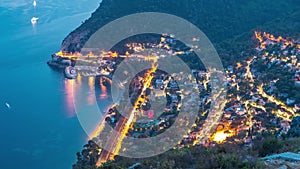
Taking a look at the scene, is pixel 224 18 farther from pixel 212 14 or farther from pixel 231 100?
pixel 231 100

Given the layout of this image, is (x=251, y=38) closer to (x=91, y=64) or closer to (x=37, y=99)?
(x=91, y=64)

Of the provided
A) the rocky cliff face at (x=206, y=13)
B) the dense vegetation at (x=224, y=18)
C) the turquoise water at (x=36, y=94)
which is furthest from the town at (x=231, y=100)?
the rocky cliff face at (x=206, y=13)

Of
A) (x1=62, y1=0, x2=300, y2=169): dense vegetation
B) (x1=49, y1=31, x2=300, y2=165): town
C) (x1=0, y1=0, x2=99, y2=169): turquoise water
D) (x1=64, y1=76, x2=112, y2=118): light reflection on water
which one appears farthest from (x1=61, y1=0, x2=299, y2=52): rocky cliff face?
(x1=64, y1=76, x2=112, y2=118): light reflection on water

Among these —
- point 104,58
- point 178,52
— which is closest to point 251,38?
point 178,52

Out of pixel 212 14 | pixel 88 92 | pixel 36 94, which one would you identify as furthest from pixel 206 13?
pixel 36 94

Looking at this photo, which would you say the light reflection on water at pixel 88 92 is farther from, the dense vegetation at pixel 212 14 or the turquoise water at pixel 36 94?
the dense vegetation at pixel 212 14

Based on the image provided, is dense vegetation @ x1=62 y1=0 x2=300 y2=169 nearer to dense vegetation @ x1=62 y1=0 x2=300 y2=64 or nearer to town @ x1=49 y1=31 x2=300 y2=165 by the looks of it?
dense vegetation @ x1=62 y1=0 x2=300 y2=64
